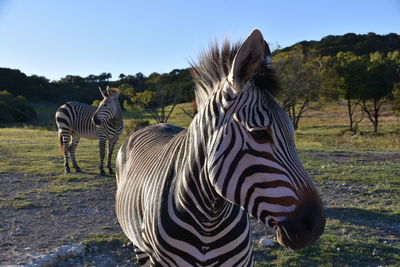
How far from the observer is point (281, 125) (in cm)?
171

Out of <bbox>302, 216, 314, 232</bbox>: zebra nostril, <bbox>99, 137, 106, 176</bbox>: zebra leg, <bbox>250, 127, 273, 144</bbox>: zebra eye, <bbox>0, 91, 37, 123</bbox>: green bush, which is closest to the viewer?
<bbox>302, 216, 314, 232</bbox>: zebra nostril

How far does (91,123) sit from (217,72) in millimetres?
10650

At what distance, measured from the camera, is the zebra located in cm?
1090

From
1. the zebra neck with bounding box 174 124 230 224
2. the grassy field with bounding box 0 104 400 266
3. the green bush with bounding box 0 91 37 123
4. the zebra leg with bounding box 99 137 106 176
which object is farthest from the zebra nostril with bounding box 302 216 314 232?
the green bush with bounding box 0 91 37 123

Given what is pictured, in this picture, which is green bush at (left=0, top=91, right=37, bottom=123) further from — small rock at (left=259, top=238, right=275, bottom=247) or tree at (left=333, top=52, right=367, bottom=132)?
small rock at (left=259, top=238, right=275, bottom=247)

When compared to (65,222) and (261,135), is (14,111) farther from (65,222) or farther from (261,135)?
(261,135)

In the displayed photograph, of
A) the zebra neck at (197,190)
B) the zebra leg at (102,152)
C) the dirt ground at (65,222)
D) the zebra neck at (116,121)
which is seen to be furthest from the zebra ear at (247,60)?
the zebra neck at (116,121)

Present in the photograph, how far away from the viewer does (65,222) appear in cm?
610

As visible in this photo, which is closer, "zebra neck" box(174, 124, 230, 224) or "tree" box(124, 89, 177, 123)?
"zebra neck" box(174, 124, 230, 224)

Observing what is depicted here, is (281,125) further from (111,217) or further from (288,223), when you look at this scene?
(111,217)

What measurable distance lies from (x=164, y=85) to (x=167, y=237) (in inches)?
1419

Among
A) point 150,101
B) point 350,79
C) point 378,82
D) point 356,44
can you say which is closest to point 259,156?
point 150,101

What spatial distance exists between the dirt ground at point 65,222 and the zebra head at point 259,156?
3213 mm

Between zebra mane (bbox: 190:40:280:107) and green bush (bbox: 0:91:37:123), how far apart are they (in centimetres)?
4756
